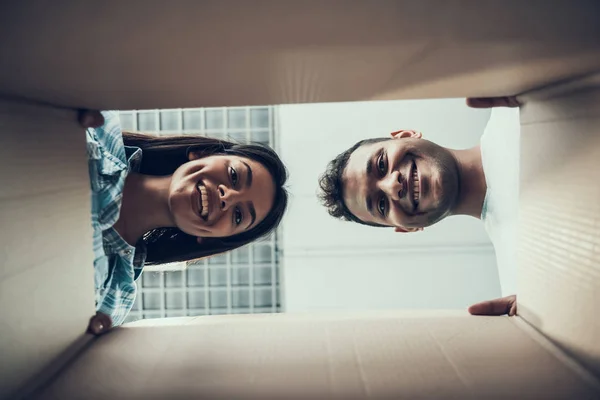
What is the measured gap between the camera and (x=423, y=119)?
209 centimetres

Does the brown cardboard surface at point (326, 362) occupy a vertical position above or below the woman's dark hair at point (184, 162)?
below

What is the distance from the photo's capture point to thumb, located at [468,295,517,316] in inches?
31.6

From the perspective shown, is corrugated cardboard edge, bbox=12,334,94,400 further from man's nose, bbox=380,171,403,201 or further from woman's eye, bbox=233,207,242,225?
man's nose, bbox=380,171,403,201

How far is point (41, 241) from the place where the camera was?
657mm

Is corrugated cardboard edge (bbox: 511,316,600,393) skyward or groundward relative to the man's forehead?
groundward

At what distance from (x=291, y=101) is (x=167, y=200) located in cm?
50

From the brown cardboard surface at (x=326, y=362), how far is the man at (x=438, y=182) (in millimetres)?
532

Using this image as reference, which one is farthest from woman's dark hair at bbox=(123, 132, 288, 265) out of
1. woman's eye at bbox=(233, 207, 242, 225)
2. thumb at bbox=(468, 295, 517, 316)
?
thumb at bbox=(468, 295, 517, 316)

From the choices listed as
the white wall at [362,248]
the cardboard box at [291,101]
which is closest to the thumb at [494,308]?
the cardboard box at [291,101]

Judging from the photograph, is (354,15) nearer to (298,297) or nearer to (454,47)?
(454,47)

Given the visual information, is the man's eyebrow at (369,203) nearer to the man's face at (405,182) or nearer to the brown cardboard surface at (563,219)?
the man's face at (405,182)

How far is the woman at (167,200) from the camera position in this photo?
0.98 meters

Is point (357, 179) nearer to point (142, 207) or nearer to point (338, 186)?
point (338, 186)

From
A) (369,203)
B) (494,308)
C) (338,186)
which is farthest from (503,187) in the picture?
(494,308)
